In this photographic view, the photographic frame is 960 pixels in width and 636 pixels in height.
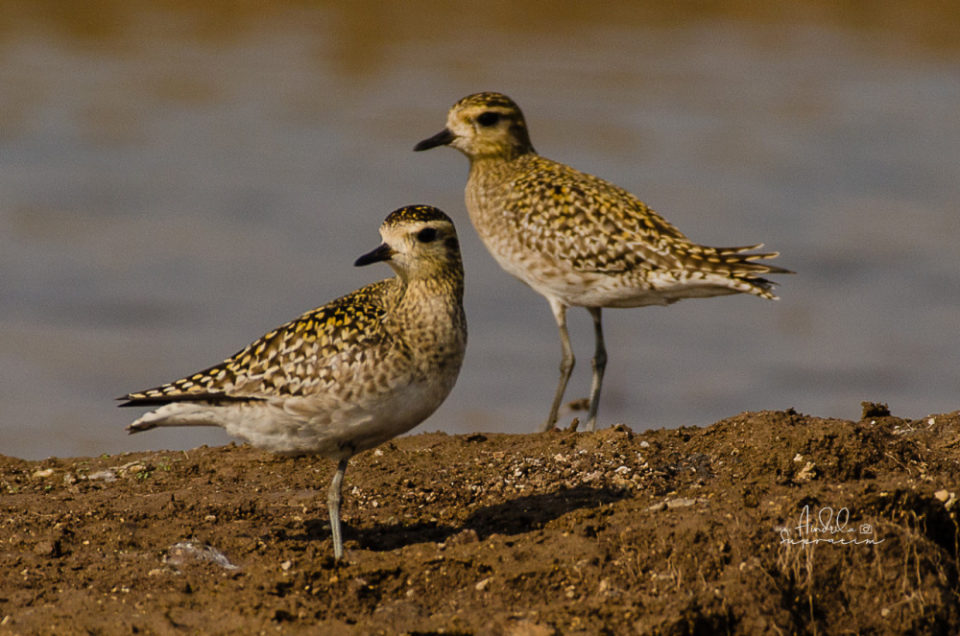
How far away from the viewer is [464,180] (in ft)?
63.9

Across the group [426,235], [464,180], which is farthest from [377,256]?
[464,180]

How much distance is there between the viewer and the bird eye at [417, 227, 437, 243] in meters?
7.90

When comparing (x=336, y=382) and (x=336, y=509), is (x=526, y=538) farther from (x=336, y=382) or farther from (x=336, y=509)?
(x=336, y=382)

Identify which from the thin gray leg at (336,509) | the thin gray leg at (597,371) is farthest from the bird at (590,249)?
the thin gray leg at (336,509)

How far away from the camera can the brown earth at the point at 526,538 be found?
6.06 metres

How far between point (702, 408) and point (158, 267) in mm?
6793

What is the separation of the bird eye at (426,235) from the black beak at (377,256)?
0.18 metres

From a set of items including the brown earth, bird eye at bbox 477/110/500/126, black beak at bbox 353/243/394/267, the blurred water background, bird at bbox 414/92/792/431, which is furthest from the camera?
the blurred water background

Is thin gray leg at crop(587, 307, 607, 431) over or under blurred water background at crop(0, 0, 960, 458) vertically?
under

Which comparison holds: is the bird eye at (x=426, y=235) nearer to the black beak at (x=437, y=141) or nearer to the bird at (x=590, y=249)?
the bird at (x=590, y=249)

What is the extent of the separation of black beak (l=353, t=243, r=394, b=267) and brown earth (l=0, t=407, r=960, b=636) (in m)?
1.46

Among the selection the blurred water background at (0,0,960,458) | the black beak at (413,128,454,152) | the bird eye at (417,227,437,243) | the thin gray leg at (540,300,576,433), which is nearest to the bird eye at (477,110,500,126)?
the black beak at (413,128,454,152)

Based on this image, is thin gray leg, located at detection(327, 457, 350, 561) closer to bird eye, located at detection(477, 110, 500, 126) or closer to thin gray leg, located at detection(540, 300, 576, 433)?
thin gray leg, located at detection(540, 300, 576, 433)

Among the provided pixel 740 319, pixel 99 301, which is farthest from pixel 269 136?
pixel 740 319
